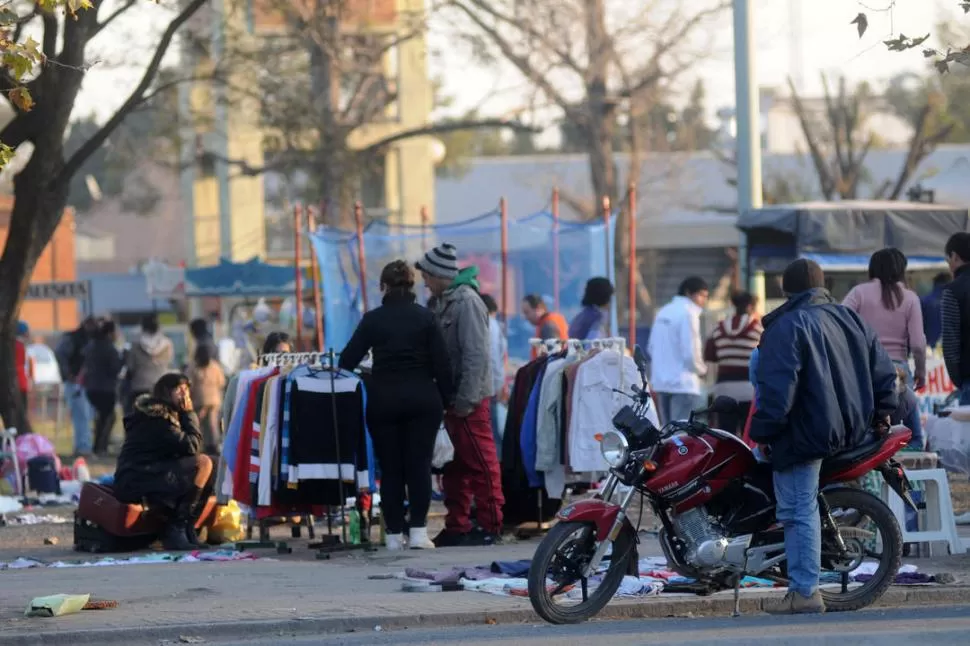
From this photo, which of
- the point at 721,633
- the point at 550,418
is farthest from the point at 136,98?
the point at 721,633

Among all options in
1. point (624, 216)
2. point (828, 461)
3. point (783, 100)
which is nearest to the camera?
point (828, 461)

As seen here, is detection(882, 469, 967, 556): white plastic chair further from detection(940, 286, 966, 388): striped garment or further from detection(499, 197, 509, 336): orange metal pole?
detection(499, 197, 509, 336): orange metal pole

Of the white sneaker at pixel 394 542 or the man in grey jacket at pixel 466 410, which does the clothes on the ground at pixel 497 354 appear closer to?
the man in grey jacket at pixel 466 410

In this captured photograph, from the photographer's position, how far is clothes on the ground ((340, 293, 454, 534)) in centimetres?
1169

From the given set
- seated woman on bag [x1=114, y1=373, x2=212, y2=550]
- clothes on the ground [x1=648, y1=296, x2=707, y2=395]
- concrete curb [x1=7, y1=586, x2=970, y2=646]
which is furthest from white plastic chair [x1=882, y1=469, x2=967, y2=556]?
seated woman on bag [x1=114, y1=373, x2=212, y2=550]

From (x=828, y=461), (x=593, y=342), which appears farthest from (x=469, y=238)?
(x=828, y=461)

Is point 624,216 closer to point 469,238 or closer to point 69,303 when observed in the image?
point 469,238

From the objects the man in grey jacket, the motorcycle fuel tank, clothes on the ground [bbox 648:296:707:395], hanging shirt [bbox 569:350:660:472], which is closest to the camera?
the motorcycle fuel tank

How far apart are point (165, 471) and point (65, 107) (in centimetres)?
861

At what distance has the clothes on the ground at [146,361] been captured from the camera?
22.3m

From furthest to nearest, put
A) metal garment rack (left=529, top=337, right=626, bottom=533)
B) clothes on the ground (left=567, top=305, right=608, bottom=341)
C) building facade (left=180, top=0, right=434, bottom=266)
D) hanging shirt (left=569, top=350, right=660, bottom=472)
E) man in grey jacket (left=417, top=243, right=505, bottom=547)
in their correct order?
1. building facade (left=180, top=0, right=434, bottom=266)
2. clothes on the ground (left=567, top=305, right=608, bottom=341)
3. metal garment rack (left=529, top=337, right=626, bottom=533)
4. hanging shirt (left=569, top=350, right=660, bottom=472)
5. man in grey jacket (left=417, top=243, right=505, bottom=547)

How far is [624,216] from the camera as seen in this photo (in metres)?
38.1

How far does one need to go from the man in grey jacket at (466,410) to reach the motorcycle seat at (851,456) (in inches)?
143

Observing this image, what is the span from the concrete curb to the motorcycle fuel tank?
685 millimetres
